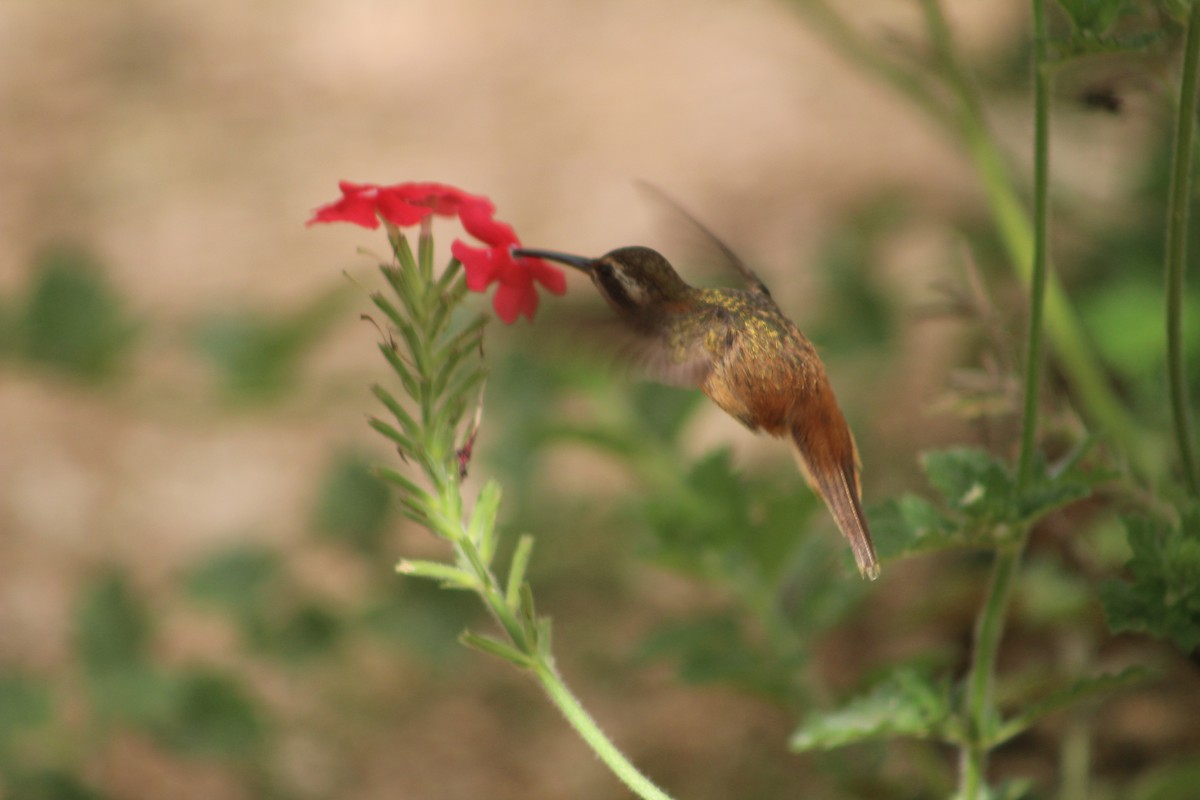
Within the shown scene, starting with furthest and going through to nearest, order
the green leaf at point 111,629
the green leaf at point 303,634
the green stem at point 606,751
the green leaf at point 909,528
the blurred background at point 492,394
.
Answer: the green leaf at point 303,634
the green leaf at point 111,629
the blurred background at point 492,394
the green leaf at point 909,528
the green stem at point 606,751

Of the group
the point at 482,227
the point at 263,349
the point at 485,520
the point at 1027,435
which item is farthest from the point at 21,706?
the point at 1027,435

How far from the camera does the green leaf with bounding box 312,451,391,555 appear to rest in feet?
8.89

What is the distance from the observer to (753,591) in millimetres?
2070

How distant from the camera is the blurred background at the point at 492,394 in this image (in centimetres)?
239

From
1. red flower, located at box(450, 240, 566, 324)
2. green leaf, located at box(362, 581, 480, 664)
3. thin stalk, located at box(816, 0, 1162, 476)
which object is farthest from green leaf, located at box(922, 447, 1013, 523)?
green leaf, located at box(362, 581, 480, 664)

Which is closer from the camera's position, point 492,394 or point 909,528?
point 909,528

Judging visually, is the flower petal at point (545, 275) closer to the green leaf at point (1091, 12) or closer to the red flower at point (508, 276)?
the red flower at point (508, 276)

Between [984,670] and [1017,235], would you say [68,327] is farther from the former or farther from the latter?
[984,670]

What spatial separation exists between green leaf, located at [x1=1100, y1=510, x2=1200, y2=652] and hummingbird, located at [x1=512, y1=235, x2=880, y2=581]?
0.96 ft

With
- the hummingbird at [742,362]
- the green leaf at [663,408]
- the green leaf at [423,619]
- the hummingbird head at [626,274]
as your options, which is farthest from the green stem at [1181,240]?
the green leaf at [423,619]

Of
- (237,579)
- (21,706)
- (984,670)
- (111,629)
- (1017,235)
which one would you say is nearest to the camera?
(984,670)

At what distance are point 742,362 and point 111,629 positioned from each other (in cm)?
176

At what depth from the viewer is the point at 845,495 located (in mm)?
1350

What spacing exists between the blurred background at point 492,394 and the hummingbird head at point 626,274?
0.05 m
